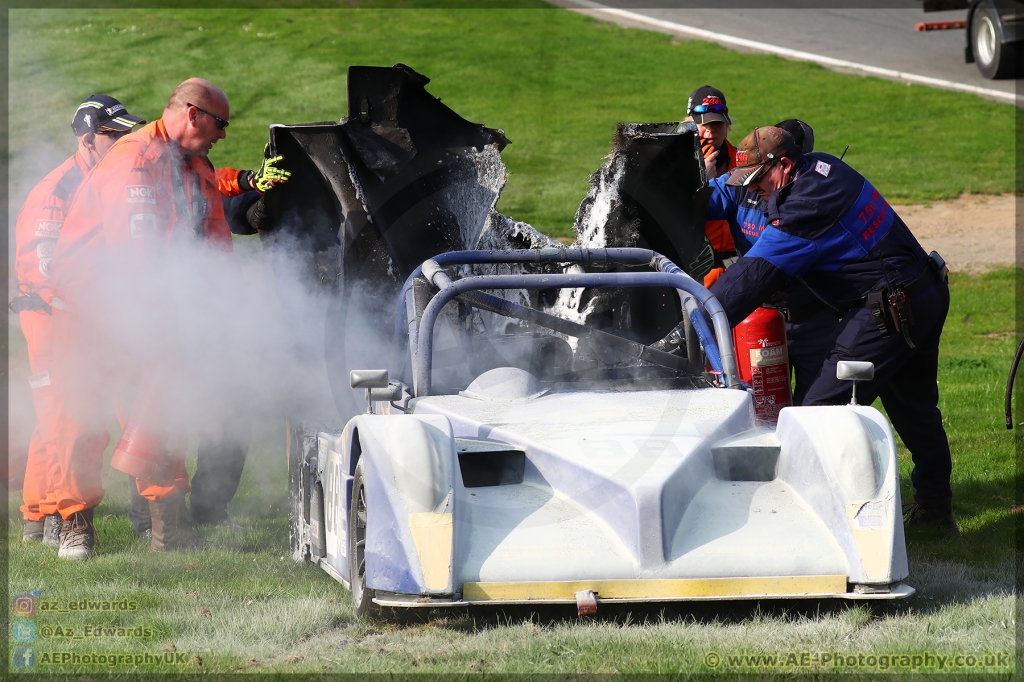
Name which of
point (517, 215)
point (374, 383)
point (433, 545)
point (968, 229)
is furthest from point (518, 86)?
point (433, 545)

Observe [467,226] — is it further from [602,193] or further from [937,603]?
[937,603]

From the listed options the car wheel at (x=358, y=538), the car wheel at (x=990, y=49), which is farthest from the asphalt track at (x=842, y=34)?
the car wheel at (x=358, y=538)

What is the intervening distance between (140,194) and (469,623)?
9.19 ft

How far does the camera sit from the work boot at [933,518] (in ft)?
19.2

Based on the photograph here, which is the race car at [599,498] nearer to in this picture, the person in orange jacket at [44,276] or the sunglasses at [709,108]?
the person in orange jacket at [44,276]

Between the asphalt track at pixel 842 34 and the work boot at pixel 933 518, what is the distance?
52.7ft

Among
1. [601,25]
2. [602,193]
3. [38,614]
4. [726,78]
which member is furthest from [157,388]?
[601,25]

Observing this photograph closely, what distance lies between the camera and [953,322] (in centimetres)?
1158

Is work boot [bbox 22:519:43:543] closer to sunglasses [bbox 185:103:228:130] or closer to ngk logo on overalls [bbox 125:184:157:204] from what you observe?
ngk logo on overalls [bbox 125:184:157:204]

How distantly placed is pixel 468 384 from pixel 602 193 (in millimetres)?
1810

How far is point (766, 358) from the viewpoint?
246 inches

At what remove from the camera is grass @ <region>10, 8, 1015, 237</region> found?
17.7 metres

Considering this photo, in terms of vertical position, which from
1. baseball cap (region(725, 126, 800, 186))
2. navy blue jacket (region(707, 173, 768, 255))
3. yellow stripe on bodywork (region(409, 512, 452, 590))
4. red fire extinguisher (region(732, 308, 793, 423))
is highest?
baseball cap (region(725, 126, 800, 186))

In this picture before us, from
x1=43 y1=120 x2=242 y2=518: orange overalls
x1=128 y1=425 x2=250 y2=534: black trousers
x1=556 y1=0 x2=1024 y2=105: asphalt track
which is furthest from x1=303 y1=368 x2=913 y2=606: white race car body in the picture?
x1=556 y1=0 x2=1024 y2=105: asphalt track
